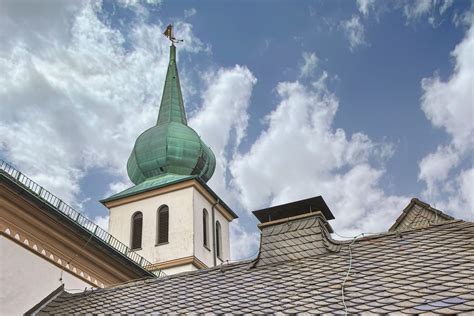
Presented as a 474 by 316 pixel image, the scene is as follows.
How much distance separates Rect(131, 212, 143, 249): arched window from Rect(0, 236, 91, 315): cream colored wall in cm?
1294

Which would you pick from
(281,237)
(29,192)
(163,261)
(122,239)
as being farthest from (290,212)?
(122,239)

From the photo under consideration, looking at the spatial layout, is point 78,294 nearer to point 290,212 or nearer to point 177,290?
point 177,290

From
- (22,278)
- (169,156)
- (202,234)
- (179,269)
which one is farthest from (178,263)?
(22,278)

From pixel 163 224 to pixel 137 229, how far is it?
1.30 m

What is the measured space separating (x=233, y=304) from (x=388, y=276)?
2798 mm

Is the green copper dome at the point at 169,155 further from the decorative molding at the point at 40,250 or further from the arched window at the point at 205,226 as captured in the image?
the decorative molding at the point at 40,250

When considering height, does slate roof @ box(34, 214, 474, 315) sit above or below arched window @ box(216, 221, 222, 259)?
below

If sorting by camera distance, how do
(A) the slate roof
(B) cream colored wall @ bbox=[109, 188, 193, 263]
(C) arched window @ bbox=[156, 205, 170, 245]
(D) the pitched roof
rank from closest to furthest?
(A) the slate roof < (D) the pitched roof < (B) cream colored wall @ bbox=[109, 188, 193, 263] < (C) arched window @ bbox=[156, 205, 170, 245]

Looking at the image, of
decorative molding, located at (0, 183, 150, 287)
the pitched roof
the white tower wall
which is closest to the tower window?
the white tower wall

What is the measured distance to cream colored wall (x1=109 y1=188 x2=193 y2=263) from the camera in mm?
25844

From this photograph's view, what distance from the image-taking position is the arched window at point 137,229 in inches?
1057

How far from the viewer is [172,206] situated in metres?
27.2

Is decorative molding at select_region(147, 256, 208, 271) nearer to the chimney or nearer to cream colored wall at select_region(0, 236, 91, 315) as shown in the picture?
cream colored wall at select_region(0, 236, 91, 315)

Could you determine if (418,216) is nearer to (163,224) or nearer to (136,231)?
(163,224)
